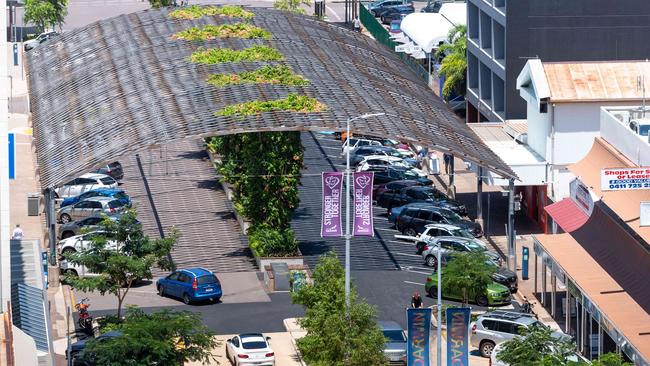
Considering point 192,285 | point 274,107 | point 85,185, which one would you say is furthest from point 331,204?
point 85,185

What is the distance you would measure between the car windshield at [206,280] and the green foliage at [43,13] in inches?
2488

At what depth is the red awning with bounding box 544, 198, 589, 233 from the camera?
7388cm

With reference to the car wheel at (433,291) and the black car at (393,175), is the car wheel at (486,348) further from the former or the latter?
the black car at (393,175)

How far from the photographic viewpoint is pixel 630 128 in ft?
236

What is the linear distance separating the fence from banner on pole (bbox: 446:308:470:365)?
204ft

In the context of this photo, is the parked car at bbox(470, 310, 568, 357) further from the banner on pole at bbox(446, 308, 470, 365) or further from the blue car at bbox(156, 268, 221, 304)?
the blue car at bbox(156, 268, 221, 304)

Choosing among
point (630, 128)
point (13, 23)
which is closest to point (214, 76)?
point (630, 128)

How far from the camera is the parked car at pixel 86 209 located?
9131 cm

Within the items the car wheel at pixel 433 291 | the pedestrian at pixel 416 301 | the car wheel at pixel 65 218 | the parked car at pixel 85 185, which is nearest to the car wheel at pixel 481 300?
the car wheel at pixel 433 291

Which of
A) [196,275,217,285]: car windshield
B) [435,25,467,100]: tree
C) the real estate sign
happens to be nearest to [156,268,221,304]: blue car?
[196,275,217,285]: car windshield

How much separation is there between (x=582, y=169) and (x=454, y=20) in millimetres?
56156

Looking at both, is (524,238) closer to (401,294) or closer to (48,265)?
(401,294)

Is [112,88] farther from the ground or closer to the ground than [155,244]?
farther from the ground

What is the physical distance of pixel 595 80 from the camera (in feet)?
294
